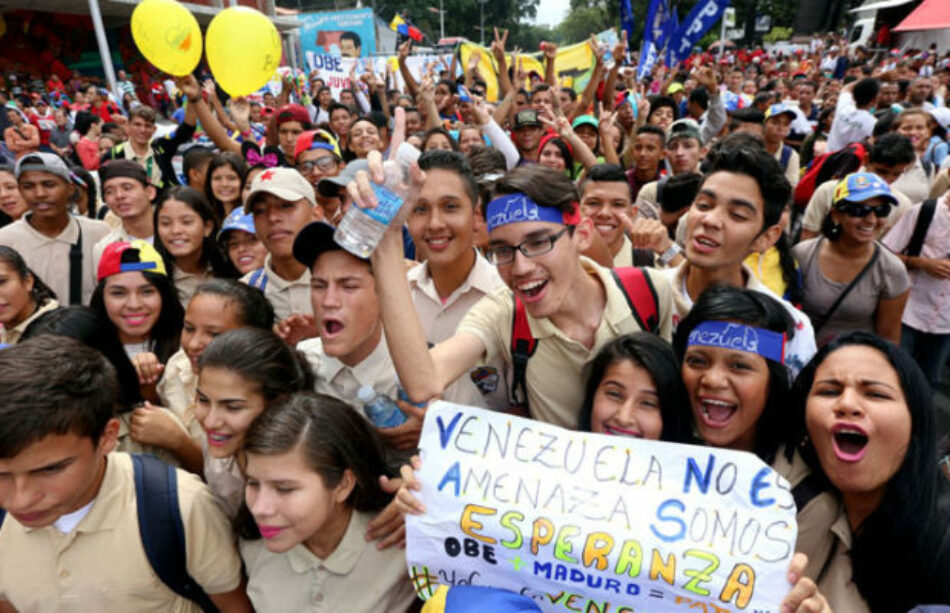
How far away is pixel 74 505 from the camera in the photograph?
5.79 ft

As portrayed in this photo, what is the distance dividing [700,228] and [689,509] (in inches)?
53.8

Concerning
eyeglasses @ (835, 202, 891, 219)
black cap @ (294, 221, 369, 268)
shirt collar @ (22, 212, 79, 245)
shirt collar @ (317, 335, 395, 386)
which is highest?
black cap @ (294, 221, 369, 268)

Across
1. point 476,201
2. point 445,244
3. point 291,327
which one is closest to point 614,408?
point 445,244

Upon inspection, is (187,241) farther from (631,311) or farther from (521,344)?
(631,311)

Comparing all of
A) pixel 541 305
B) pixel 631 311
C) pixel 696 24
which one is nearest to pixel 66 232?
pixel 541 305

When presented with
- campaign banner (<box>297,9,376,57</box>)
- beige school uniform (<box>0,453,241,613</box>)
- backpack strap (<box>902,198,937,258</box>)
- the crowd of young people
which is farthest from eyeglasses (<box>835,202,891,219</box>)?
campaign banner (<box>297,9,376,57</box>)

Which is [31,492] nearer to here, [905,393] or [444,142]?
[905,393]

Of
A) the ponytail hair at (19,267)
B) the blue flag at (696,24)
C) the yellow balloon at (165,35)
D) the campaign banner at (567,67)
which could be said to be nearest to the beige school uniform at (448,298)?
the ponytail hair at (19,267)

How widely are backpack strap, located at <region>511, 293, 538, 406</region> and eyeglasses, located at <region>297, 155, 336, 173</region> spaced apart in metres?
2.99

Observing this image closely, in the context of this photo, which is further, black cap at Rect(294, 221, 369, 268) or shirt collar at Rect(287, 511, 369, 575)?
black cap at Rect(294, 221, 369, 268)

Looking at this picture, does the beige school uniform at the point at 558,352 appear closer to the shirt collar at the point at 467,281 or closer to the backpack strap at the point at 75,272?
the shirt collar at the point at 467,281

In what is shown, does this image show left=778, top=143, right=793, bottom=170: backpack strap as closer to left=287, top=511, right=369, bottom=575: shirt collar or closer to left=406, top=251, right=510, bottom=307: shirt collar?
left=406, top=251, right=510, bottom=307: shirt collar

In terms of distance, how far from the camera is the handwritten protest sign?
1550 millimetres

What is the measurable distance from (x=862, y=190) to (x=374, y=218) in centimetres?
285
